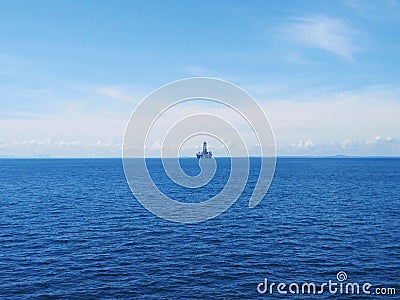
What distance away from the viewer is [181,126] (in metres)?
20.5

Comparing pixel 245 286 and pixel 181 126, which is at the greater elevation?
pixel 181 126

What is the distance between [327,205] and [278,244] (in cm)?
4227

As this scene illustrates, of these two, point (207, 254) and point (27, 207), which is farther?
point (27, 207)

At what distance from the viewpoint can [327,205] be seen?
93.8 metres

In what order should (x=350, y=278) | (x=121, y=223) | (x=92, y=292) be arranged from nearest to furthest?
(x=92, y=292) < (x=350, y=278) < (x=121, y=223)

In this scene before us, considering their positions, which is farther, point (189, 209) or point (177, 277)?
point (189, 209)

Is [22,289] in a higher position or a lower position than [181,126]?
lower

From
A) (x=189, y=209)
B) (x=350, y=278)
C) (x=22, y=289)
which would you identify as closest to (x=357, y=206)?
(x=189, y=209)

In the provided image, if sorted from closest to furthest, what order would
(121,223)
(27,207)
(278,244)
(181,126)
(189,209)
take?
(181,126) → (278,244) → (121,223) → (189,209) → (27,207)

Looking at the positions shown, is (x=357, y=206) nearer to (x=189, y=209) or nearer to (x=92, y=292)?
(x=189, y=209)

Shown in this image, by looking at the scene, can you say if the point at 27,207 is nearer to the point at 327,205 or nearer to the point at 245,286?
the point at 245,286

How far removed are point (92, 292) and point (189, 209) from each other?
44.9m

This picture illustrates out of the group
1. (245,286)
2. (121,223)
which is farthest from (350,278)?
(121,223)

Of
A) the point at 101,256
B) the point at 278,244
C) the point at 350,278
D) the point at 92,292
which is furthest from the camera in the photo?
the point at 278,244
